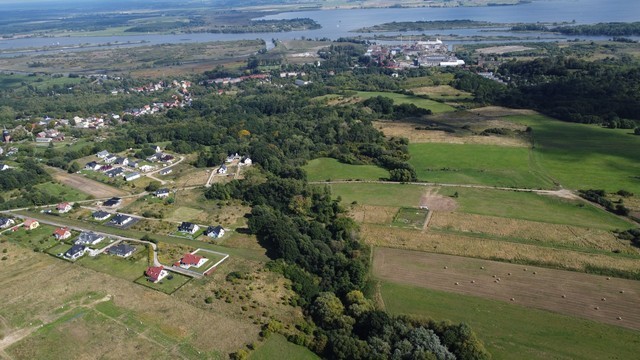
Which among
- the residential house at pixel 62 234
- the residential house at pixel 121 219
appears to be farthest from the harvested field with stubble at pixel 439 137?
the residential house at pixel 62 234

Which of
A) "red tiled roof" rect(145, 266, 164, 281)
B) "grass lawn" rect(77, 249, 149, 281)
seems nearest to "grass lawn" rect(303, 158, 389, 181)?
"grass lawn" rect(77, 249, 149, 281)

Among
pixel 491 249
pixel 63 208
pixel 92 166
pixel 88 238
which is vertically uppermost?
pixel 491 249

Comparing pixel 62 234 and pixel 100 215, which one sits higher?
pixel 62 234

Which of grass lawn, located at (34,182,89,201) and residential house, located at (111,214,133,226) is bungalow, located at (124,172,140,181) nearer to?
grass lawn, located at (34,182,89,201)

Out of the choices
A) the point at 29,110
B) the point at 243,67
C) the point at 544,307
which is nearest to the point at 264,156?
the point at 544,307

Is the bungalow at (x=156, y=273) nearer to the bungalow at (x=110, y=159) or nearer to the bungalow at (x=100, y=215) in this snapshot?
the bungalow at (x=100, y=215)

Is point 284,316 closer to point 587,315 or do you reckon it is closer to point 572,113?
point 587,315

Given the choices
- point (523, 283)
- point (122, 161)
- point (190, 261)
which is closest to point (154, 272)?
point (190, 261)

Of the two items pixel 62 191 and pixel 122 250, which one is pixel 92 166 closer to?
pixel 62 191
